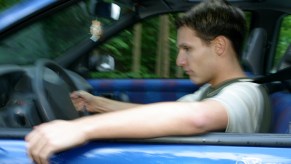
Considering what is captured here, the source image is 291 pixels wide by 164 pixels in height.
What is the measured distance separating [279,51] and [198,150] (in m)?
2.55

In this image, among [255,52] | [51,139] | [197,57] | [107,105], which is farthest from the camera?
[255,52]

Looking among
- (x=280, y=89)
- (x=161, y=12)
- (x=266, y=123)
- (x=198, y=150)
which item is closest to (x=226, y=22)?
(x=266, y=123)

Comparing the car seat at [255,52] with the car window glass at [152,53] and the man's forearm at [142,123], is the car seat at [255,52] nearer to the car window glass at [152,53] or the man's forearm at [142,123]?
the man's forearm at [142,123]

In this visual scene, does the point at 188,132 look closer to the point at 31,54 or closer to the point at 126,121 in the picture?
the point at 126,121

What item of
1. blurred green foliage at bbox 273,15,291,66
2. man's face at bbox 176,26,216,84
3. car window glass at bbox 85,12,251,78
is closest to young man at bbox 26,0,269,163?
man's face at bbox 176,26,216,84

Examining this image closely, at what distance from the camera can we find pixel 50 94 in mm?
1948

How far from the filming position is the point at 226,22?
216 centimetres

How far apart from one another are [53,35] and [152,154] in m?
1.36

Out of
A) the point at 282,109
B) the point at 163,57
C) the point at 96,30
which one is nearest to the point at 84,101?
the point at 96,30

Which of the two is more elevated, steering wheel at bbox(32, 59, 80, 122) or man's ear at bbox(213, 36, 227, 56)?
man's ear at bbox(213, 36, 227, 56)

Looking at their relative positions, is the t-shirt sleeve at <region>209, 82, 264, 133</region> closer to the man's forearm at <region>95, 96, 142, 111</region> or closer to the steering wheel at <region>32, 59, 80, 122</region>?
the steering wheel at <region>32, 59, 80, 122</region>

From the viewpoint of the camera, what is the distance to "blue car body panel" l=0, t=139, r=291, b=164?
1.51m

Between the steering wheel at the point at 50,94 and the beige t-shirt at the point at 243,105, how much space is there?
56 centimetres

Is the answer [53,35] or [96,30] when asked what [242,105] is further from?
[96,30]
